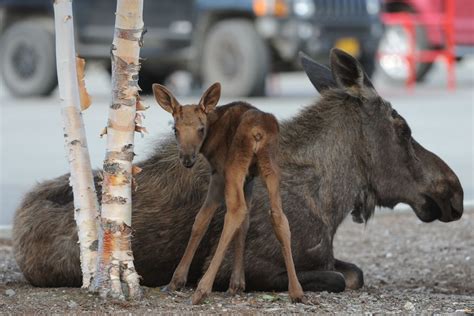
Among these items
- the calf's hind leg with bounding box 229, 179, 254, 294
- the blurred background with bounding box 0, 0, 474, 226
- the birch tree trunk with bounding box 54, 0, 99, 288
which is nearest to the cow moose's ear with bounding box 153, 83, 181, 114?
the birch tree trunk with bounding box 54, 0, 99, 288

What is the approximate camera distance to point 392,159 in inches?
276

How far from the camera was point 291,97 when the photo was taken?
70.4 feet

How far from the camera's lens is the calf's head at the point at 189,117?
221 inches

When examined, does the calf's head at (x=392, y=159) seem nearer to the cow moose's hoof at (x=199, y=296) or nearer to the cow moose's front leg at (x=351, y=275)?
the cow moose's front leg at (x=351, y=275)

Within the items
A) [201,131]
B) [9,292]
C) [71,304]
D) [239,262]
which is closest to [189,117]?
[201,131]

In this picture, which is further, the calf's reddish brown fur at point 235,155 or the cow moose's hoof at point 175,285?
the cow moose's hoof at point 175,285

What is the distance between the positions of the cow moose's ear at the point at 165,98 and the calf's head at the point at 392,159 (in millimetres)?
1374

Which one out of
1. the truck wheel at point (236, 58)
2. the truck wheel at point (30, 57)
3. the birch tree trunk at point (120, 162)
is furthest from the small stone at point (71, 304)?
the truck wheel at point (30, 57)

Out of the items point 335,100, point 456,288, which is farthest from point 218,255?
point 456,288

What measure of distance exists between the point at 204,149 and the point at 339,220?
1.23m

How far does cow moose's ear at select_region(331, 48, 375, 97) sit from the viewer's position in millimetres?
6695

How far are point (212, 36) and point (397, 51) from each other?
5358 mm

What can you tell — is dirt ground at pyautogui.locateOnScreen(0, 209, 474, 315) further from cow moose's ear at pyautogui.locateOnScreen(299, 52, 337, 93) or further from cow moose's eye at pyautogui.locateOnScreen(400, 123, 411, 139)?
cow moose's ear at pyautogui.locateOnScreen(299, 52, 337, 93)

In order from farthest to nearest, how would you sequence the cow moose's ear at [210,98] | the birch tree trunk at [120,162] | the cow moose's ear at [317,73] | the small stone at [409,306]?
the cow moose's ear at [317,73]
the small stone at [409,306]
the birch tree trunk at [120,162]
the cow moose's ear at [210,98]
